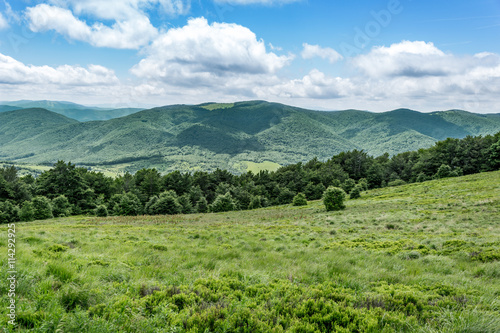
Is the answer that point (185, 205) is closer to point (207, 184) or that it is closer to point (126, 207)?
point (126, 207)

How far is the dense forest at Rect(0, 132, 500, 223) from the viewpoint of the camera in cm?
5638

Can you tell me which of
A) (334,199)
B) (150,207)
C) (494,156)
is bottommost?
(150,207)

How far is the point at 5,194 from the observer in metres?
55.2

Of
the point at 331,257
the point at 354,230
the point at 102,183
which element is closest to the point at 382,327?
the point at 331,257

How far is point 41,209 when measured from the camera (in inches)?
1865

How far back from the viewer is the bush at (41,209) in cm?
4675

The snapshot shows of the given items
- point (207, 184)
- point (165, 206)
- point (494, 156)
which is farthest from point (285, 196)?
point (494, 156)

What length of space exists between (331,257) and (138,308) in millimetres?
7096

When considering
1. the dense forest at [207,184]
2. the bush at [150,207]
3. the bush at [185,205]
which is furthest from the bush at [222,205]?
the bush at [150,207]

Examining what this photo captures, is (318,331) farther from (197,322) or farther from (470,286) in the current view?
(470,286)

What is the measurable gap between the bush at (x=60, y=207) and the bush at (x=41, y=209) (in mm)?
4958

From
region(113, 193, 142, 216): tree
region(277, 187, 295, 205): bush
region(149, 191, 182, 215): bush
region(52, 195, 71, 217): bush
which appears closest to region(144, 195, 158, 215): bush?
region(149, 191, 182, 215): bush

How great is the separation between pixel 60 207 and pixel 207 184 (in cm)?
4267

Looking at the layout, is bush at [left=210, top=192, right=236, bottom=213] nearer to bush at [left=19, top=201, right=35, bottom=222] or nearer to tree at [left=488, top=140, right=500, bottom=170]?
bush at [left=19, top=201, right=35, bottom=222]
